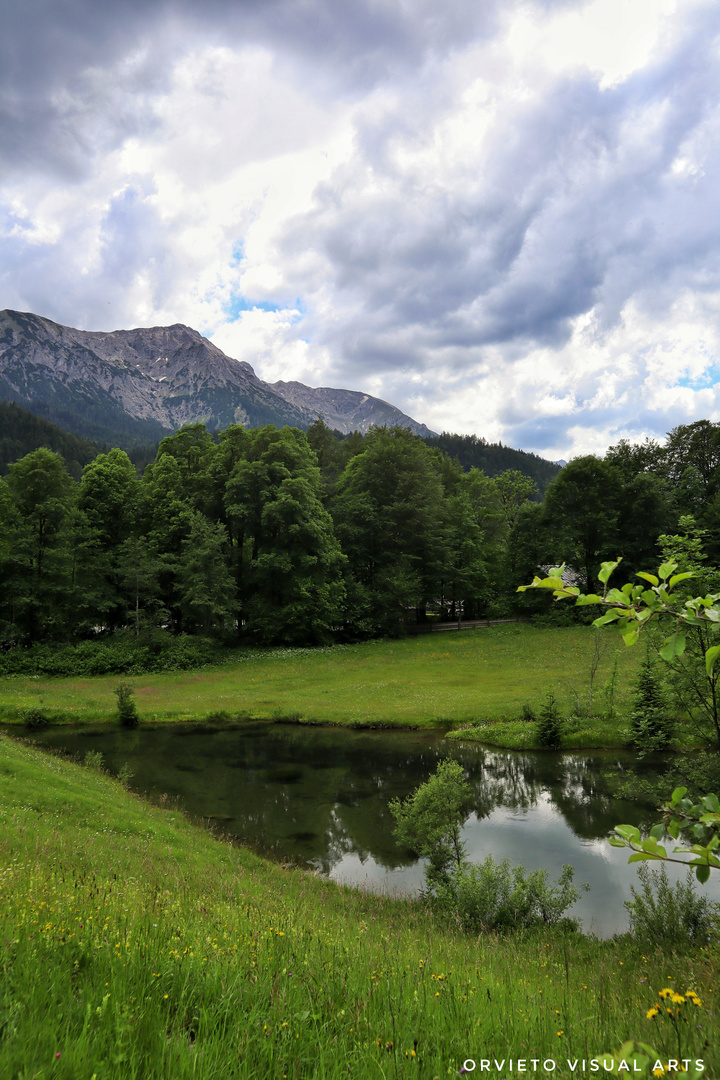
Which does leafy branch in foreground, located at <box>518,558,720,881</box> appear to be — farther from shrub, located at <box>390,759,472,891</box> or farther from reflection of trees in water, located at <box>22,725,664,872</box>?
reflection of trees in water, located at <box>22,725,664,872</box>

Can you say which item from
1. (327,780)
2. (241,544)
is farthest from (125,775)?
(241,544)

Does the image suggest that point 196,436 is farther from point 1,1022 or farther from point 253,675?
point 1,1022

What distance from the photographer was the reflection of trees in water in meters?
15.5

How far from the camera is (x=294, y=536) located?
49.7m

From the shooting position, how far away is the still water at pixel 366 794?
13.5 m

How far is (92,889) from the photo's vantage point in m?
6.24

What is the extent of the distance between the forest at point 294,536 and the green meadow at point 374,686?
6133 millimetres

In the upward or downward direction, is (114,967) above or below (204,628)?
above

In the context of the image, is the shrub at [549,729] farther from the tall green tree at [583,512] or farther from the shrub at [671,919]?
the tall green tree at [583,512]

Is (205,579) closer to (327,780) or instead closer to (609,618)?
(327,780)

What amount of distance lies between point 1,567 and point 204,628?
653 inches

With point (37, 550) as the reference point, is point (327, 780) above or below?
below

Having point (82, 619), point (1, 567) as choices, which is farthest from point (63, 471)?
point (82, 619)

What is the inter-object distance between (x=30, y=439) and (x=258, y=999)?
157113 mm
